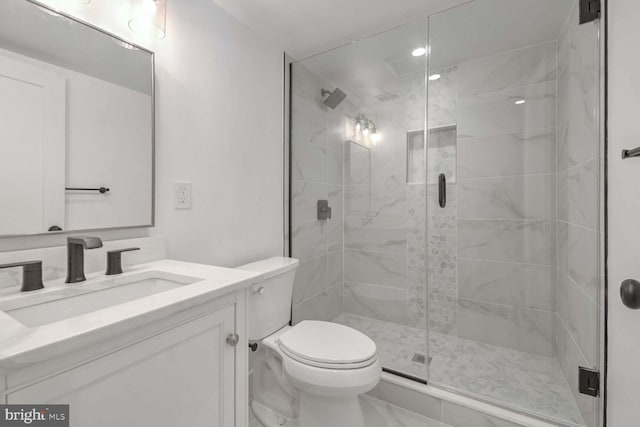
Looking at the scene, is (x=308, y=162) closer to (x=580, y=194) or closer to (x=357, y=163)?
(x=357, y=163)

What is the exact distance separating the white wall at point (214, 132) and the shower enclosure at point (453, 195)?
266 mm

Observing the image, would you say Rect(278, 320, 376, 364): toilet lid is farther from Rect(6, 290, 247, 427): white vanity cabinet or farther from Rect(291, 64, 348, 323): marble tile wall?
Rect(291, 64, 348, 323): marble tile wall

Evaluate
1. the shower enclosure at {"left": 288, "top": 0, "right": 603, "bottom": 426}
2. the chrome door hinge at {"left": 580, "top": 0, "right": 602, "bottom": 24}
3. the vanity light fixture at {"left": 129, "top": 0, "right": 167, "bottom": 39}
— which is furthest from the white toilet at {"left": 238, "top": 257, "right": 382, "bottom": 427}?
the chrome door hinge at {"left": 580, "top": 0, "right": 602, "bottom": 24}

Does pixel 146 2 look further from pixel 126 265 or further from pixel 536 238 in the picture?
pixel 536 238

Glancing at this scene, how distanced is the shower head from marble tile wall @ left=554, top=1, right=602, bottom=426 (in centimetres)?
134

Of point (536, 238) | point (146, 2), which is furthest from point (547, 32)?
point (146, 2)

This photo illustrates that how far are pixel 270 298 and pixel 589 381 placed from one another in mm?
1440

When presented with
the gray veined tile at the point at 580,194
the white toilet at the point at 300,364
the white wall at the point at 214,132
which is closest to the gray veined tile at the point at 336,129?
the white wall at the point at 214,132

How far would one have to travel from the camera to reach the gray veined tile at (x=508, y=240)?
1854 millimetres

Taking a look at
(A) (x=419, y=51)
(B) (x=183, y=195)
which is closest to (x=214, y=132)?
(B) (x=183, y=195)

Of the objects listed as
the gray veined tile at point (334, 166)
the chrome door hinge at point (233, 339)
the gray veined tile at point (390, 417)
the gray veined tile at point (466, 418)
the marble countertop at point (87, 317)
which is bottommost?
the gray veined tile at point (390, 417)

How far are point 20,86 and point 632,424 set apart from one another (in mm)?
2142

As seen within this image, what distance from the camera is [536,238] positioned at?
1880mm

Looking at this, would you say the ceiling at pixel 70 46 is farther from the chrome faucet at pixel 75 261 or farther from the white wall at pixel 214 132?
the chrome faucet at pixel 75 261
